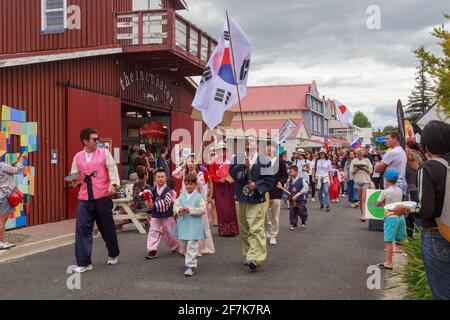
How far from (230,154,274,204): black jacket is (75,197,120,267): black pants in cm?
182

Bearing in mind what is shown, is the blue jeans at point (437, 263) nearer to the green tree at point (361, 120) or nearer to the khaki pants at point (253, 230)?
the khaki pants at point (253, 230)

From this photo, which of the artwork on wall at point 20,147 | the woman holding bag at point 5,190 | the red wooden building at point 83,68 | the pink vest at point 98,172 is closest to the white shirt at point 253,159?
the pink vest at point 98,172

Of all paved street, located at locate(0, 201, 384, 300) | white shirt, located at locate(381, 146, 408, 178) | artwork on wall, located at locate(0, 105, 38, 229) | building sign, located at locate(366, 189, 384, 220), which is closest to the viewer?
paved street, located at locate(0, 201, 384, 300)

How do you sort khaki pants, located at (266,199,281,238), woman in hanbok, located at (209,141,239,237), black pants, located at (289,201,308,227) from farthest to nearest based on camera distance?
1. black pants, located at (289,201,308,227)
2. woman in hanbok, located at (209,141,239,237)
3. khaki pants, located at (266,199,281,238)

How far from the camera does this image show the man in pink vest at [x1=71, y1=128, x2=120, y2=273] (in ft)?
23.6

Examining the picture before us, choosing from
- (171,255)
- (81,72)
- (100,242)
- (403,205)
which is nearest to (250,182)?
(171,255)

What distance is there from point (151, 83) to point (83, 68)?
14.0 ft

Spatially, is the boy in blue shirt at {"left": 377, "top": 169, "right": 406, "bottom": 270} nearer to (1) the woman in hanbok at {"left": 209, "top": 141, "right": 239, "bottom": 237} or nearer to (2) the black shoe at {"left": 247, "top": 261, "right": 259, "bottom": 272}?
(2) the black shoe at {"left": 247, "top": 261, "right": 259, "bottom": 272}

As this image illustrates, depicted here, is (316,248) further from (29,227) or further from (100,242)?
(29,227)

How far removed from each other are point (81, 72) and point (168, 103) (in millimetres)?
5899

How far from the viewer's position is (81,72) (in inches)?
531

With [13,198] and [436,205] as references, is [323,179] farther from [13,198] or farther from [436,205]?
[436,205]

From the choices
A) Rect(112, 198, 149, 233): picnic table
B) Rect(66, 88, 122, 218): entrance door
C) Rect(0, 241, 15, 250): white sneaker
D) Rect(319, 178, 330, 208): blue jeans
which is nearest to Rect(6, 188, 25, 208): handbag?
Rect(0, 241, 15, 250): white sneaker

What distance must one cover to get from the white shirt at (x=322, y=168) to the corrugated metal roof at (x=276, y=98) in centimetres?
3531
